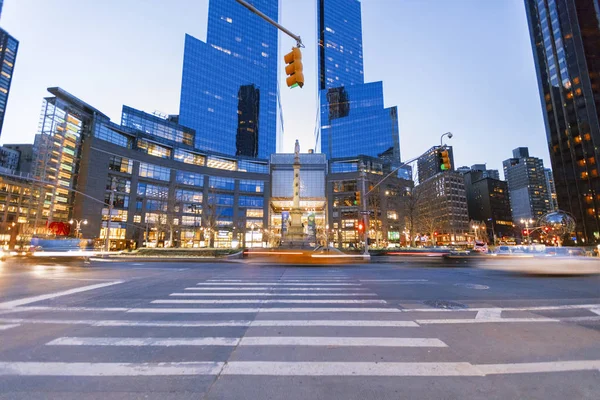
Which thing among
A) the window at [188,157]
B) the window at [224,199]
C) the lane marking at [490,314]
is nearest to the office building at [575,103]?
the lane marking at [490,314]

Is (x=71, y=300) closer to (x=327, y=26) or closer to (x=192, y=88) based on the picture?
(x=192, y=88)

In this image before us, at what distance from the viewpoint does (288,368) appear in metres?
3.77

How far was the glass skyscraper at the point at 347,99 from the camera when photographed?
130m

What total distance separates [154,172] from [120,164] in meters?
8.75

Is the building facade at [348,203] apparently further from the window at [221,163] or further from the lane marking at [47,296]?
the lane marking at [47,296]


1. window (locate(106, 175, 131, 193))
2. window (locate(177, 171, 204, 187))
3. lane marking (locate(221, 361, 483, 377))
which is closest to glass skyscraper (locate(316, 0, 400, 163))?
window (locate(177, 171, 204, 187))

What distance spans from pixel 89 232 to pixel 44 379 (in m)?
82.9

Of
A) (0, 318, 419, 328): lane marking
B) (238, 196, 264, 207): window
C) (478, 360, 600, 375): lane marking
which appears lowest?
(0, 318, 419, 328): lane marking

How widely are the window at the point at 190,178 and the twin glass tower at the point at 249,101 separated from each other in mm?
28328

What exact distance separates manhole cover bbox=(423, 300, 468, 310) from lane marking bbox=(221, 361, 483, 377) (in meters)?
4.01

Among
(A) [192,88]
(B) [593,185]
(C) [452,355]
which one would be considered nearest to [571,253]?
(C) [452,355]

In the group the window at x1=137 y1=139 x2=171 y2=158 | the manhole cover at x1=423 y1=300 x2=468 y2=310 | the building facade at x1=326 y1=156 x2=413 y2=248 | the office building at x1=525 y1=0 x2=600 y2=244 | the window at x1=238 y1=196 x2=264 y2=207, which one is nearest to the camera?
the manhole cover at x1=423 y1=300 x2=468 y2=310

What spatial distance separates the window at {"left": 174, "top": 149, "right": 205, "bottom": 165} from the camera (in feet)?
286

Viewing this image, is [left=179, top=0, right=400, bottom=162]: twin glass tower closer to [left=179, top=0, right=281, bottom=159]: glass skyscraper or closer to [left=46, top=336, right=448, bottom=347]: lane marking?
[left=179, top=0, right=281, bottom=159]: glass skyscraper
